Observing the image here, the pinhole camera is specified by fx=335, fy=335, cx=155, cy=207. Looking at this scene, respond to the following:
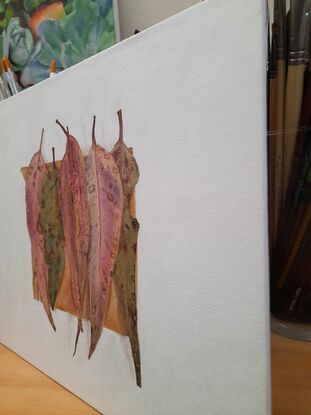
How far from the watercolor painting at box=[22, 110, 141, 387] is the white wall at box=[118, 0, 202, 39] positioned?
0.20 metres

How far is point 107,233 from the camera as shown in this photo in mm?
247

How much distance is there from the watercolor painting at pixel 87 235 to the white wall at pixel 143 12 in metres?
0.20

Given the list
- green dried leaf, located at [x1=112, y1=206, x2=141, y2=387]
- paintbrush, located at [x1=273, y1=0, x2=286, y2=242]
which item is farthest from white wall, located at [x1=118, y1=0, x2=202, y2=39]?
green dried leaf, located at [x1=112, y1=206, x2=141, y2=387]

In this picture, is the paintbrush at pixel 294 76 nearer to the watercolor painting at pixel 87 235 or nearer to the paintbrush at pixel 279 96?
the paintbrush at pixel 279 96

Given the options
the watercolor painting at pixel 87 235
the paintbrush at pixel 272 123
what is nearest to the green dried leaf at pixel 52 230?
the watercolor painting at pixel 87 235

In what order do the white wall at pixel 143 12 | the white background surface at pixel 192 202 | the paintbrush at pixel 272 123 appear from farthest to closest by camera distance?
the white wall at pixel 143 12, the paintbrush at pixel 272 123, the white background surface at pixel 192 202

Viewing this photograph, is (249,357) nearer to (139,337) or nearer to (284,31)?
(139,337)

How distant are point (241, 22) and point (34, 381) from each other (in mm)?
333

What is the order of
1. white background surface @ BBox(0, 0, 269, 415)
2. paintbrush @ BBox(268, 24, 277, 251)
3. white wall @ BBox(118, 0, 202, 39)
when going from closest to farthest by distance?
white background surface @ BBox(0, 0, 269, 415) → paintbrush @ BBox(268, 24, 277, 251) → white wall @ BBox(118, 0, 202, 39)

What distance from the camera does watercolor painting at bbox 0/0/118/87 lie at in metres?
0.41

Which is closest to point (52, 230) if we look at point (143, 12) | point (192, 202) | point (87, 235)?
point (87, 235)

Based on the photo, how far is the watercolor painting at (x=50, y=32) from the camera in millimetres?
412

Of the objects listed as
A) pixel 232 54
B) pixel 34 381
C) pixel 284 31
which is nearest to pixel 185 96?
pixel 232 54

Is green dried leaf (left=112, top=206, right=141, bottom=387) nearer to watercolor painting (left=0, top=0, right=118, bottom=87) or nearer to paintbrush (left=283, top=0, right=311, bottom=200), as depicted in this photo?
paintbrush (left=283, top=0, right=311, bottom=200)
